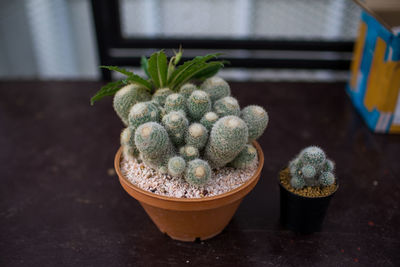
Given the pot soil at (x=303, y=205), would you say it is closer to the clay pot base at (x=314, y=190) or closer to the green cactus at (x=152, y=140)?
the clay pot base at (x=314, y=190)

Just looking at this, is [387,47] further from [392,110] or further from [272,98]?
[272,98]

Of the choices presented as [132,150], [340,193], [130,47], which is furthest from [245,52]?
[132,150]

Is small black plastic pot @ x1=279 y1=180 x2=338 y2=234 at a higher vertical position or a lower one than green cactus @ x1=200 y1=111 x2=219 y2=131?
lower

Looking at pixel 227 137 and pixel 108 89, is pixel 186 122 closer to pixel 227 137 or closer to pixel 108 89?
pixel 227 137

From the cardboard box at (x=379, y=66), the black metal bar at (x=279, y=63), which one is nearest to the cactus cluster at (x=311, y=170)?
the cardboard box at (x=379, y=66)

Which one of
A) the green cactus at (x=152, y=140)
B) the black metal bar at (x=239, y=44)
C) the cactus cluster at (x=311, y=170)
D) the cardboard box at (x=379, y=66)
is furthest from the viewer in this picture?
the black metal bar at (x=239, y=44)

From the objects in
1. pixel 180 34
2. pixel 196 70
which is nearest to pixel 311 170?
pixel 196 70

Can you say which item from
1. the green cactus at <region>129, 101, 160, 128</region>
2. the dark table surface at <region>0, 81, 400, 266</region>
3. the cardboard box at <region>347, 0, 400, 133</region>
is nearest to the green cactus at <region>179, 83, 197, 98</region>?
the green cactus at <region>129, 101, 160, 128</region>

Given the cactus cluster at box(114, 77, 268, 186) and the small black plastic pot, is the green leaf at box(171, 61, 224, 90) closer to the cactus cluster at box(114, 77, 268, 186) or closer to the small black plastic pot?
the cactus cluster at box(114, 77, 268, 186)
